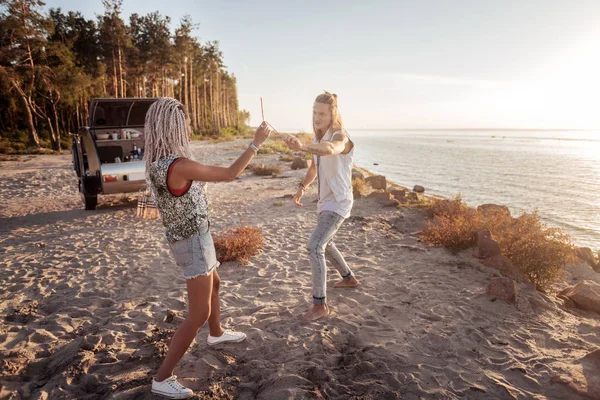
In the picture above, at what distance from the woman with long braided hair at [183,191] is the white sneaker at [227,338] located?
2.73 ft

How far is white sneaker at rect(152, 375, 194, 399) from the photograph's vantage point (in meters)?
2.82

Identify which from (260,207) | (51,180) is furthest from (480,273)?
(51,180)

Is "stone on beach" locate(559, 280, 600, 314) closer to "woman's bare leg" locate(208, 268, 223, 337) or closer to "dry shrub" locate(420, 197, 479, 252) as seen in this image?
"dry shrub" locate(420, 197, 479, 252)

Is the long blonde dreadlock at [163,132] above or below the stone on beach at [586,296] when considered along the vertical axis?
above

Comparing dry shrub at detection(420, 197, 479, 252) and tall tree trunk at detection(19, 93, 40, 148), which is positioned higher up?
tall tree trunk at detection(19, 93, 40, 148)

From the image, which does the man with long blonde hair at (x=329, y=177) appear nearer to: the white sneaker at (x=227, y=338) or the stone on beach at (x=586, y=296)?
the white sneaker at (x=227, y=338)

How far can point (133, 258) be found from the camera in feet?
20.6

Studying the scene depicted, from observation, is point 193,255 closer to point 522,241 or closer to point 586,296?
point 586,296

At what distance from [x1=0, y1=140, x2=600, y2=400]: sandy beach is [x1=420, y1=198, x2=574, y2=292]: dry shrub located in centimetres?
32

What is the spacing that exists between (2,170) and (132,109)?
10.7 m

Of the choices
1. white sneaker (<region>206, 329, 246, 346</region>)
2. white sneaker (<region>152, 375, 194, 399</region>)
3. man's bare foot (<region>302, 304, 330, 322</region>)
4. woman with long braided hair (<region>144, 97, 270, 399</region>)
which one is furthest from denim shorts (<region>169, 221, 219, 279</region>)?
man's bare foot (<region>302, 304, 330, 322</region>)

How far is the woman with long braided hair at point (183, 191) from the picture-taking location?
2.43 m

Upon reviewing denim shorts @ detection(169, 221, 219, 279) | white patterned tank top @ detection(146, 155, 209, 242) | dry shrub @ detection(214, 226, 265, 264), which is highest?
white patterned tank top @ detection(146, 155, 209, 242)

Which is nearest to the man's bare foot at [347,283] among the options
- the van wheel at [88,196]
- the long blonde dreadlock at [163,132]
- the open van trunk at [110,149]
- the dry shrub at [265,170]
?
the long blonde dreadlock at [163,132]
